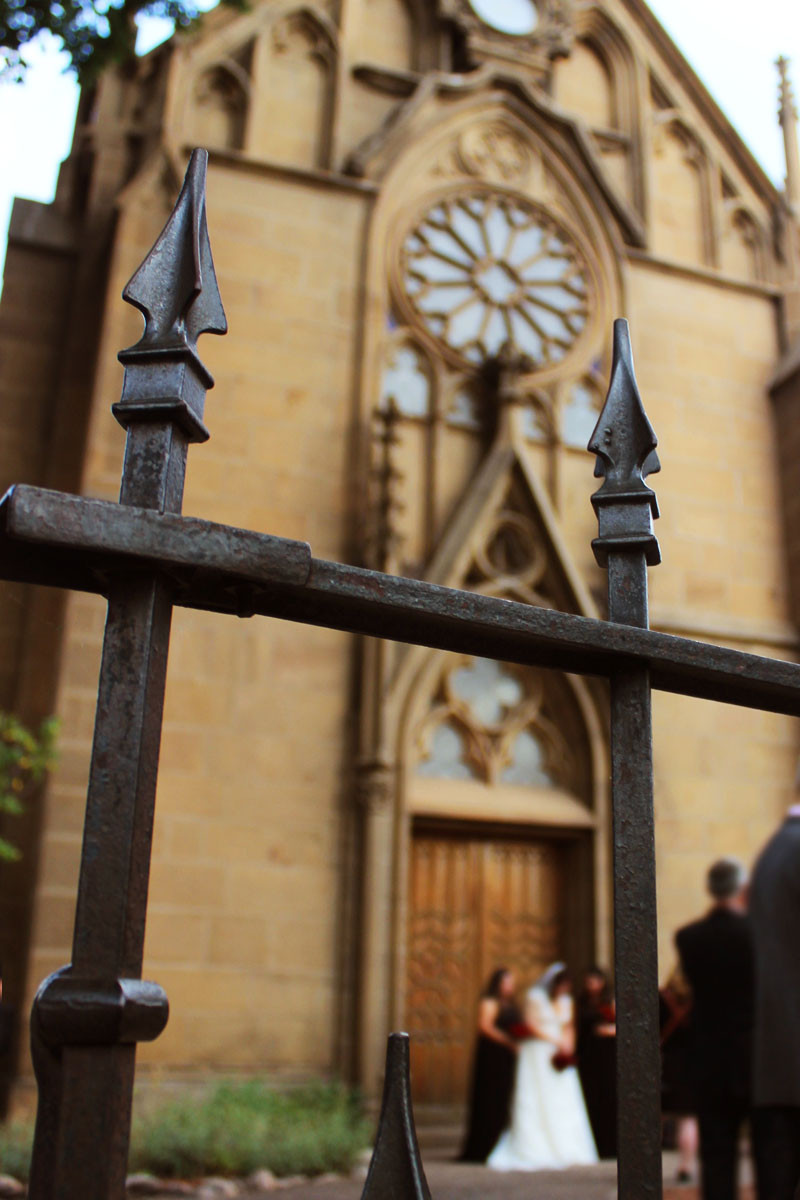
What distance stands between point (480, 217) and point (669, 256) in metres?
2.06

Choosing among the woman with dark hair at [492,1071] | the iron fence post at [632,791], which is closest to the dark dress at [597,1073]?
the woman with dark hair at [492,1071]

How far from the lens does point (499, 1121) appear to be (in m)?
7.57

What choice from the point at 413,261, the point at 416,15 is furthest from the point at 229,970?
the point at 416,15

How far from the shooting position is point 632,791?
1.22 meters

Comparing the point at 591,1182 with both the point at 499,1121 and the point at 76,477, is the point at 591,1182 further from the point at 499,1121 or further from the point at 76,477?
the point at 76,477

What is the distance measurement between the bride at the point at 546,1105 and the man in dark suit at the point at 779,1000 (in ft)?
15.9

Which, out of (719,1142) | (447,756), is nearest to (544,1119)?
(447,756)

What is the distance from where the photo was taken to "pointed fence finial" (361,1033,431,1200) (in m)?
1.11

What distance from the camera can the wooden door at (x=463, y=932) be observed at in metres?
8.70

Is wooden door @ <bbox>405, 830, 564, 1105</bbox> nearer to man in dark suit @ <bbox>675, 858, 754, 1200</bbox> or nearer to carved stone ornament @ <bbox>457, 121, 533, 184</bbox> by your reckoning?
man in dark suit @ <bbox>675, 858, 754, 1200</bbox>

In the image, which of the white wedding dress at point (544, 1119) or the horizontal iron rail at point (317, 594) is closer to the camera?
the horizontal iron rail at point (317, 594)

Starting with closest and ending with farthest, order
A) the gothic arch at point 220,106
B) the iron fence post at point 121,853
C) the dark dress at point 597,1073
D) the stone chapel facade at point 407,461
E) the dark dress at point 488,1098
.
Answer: the iron fence post at point 121,853 → the dark dress at point 488,1098 → the dark dress at point 597,1073 → the stone chapel facade at point 407,461 → the gothic arch at point 220,106

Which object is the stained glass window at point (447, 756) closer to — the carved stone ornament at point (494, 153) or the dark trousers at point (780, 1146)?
the carved stone ornament at point (494, 153)

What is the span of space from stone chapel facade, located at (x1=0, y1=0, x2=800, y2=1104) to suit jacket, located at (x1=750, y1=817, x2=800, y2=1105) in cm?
555
